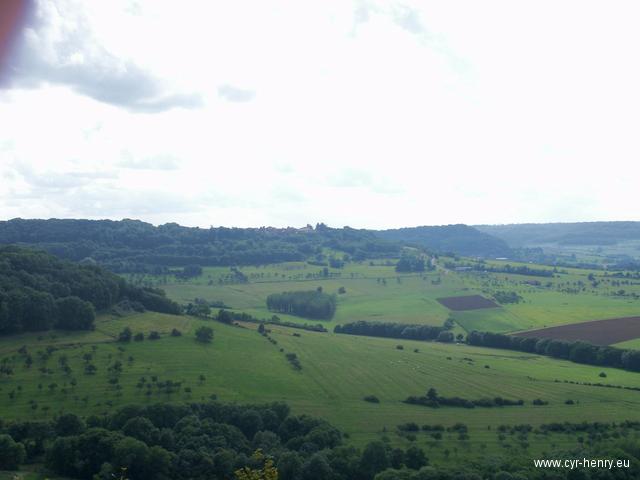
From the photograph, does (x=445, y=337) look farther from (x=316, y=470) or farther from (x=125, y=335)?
(x=316, y=470)

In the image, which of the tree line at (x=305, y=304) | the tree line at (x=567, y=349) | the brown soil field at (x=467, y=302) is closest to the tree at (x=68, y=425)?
the tree line at (x=567, y=349)

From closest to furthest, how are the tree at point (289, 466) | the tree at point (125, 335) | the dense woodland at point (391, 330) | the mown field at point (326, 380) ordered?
Result: the tree at point (289, 466), the mown field at point (326, 380), the tree at point (125, 335), the dense woodland at point (391, 330)

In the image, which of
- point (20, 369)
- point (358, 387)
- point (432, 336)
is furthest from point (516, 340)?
point (20, 369)

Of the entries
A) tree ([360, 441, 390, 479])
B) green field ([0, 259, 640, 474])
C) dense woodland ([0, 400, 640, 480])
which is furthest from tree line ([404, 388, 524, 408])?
tree ([360, 441, 390, 479])

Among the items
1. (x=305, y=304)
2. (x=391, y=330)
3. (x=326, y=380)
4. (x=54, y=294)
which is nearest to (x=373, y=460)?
(x=326, y=380)

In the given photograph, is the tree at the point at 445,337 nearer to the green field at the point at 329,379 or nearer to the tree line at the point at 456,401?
the green field at the point at 329,379

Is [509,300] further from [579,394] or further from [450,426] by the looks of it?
[450,426]
